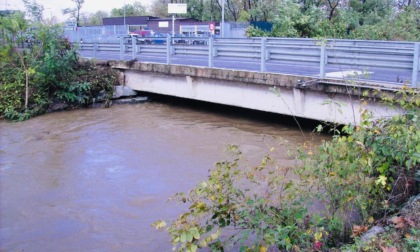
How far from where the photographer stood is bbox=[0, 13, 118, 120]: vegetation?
12992mm

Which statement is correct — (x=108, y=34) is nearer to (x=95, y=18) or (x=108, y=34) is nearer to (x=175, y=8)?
(x=175, y=8)

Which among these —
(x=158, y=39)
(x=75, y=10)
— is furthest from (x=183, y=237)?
(x=75, y=10)

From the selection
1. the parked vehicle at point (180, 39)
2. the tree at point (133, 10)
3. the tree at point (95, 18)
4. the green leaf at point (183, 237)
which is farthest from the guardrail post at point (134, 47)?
the tree at point (95, 18)

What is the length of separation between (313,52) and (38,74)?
8.07 metres

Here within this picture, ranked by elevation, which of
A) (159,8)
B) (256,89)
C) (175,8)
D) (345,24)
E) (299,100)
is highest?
(159,8)

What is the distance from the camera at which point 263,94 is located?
1060 cm

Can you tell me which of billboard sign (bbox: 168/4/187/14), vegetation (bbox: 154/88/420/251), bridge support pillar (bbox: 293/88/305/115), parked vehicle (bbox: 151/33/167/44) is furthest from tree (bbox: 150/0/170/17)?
vegetation (bbox: 154/88/420/251)

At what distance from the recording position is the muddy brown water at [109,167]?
572 centimetres

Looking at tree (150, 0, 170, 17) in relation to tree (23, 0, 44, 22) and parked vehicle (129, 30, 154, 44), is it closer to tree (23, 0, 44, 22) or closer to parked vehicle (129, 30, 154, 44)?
parked vehicle (129, 30, 154, 44)

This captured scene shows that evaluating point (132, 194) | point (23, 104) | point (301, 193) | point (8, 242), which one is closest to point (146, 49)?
point (23, 104)

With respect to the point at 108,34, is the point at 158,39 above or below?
below

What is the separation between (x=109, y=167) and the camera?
847 centimetres

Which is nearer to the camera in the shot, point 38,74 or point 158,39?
point 38,74

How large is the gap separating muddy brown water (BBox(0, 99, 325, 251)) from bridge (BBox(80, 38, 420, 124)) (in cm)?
83
